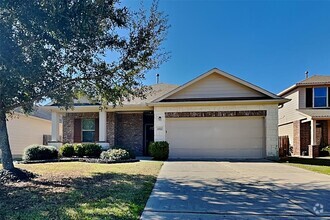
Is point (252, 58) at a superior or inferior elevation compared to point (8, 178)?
superior

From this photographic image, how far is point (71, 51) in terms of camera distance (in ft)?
26.8

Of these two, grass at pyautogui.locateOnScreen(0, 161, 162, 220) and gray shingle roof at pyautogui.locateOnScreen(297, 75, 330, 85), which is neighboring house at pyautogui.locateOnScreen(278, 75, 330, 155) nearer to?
gray shingle roof at pyautogui.locateOnScreen(297, 75, 330, 85)

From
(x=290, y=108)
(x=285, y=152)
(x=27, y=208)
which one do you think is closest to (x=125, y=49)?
(x=27, y=208)

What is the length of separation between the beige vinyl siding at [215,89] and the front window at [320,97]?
8.28 meters

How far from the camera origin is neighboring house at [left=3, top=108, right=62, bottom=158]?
2059 centimetres

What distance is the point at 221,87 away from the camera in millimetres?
16750

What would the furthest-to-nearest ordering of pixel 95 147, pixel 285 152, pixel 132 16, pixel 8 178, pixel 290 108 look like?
pixel 290 108 < pixel 285 152 < pixel 95 147 < pixel 132 16 < pixel 8 178

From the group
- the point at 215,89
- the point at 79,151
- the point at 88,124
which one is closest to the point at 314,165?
the point at 215,89

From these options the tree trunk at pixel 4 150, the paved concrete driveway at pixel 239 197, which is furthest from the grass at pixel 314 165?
the tree trunk at pixel 4 150

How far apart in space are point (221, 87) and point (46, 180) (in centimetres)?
1171

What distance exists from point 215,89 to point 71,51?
10.5 metres

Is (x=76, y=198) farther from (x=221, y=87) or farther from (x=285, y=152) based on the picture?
(x=285, y=152)

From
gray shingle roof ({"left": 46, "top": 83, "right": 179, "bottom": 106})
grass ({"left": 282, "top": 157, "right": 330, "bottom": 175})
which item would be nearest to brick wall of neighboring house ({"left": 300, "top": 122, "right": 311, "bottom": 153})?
grass ({"left": 282, "top": 157, "right": 330, "bottom": 175})

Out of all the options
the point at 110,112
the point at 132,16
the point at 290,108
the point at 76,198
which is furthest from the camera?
the point at 290,108
